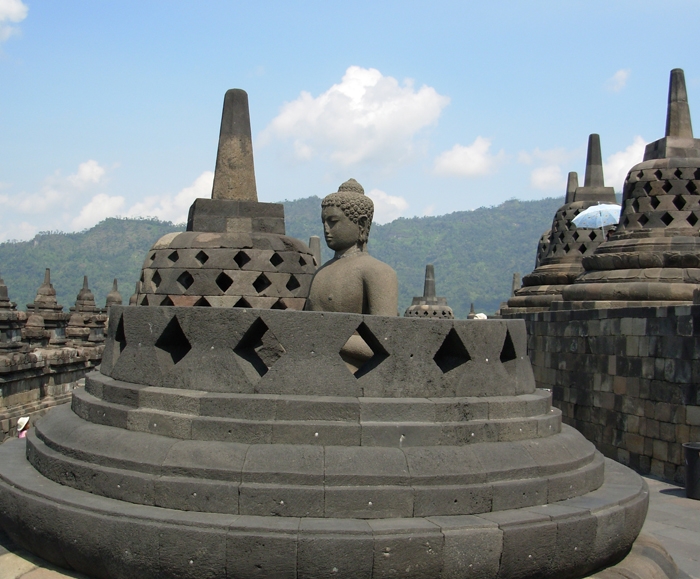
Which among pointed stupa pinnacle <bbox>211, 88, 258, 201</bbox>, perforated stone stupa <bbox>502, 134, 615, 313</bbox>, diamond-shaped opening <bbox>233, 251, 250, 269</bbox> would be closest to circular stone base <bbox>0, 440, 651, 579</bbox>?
diamond-shaped opening <bbox>233, 251, 250, 269</bbox>

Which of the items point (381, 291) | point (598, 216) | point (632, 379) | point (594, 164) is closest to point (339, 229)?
point (381, 291)

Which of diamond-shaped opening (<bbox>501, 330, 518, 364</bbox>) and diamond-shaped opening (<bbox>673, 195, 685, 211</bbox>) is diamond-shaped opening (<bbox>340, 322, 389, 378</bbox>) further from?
diamond-shaped opening (<bbox>673, 195, 685, 211</bbox>)

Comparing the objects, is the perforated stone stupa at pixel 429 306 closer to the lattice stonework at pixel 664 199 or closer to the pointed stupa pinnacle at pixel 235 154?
the lattice stonework at pixel 664 199

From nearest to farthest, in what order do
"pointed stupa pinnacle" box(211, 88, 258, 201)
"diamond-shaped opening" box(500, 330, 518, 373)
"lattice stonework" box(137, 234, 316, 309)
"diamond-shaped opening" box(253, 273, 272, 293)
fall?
"diamond-shaped opening" box(500, 330, 518, 373)
"lattice stonework" box(137, 234, 316, 309)
"diamond-shaped opening" box(253, 273, 272, 293)
"pointed stupa pinnacle" box(211, 88, 258, 201)

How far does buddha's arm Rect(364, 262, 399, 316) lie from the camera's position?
465cm

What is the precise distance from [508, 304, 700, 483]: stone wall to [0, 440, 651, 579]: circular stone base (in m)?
4.26

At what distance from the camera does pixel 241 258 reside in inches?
336

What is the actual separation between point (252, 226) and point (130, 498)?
5.43m

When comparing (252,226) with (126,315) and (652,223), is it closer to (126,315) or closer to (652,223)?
(126,315)

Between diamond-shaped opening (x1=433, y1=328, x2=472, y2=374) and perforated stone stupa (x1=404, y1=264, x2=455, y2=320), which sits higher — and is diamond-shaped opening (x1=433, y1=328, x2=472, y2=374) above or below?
above

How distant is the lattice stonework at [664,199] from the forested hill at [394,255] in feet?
314

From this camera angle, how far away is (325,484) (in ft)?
11.9

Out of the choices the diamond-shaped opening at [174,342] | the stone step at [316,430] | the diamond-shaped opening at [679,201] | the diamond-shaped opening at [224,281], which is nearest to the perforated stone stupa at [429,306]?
the diamond-shaped opening at [679,201]

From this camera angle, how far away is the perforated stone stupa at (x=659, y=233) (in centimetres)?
926
